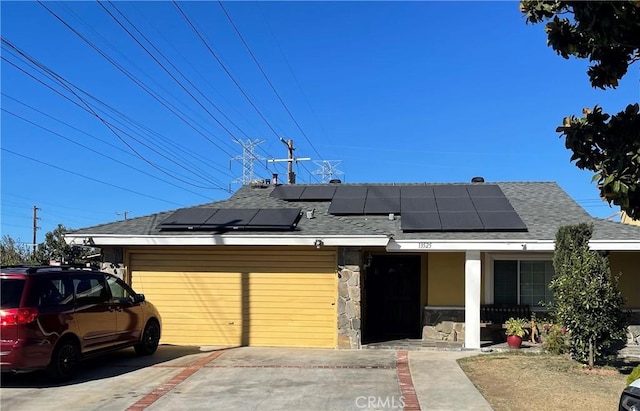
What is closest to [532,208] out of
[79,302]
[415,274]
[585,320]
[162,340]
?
[415,274]

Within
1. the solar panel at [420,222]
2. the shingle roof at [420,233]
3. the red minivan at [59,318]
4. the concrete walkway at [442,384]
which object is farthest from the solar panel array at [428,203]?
the red minivan at [59,318]

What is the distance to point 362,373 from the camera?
984cm

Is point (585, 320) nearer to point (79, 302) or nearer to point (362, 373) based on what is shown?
point (362, 373)

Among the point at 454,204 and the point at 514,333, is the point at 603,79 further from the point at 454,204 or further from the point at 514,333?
the point at 454,204

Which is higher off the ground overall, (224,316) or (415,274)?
(415,274)

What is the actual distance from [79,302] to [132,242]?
12.3ft

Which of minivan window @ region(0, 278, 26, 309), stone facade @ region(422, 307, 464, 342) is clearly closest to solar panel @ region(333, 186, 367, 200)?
stone facade @ region(422, 307, 464, 342)

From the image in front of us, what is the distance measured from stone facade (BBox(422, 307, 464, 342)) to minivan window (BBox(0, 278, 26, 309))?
907 centimetres

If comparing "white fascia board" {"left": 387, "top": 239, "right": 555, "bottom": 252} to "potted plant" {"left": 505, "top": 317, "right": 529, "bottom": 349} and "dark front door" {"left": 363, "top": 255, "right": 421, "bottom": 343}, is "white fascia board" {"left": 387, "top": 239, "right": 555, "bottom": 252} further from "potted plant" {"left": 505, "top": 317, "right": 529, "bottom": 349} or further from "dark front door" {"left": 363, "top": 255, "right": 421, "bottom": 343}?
"dark front door" {"left": 363, "top": 255, "right": 421, "bottom": 343}

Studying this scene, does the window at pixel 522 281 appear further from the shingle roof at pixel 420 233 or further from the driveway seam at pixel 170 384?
the driveway seam at pixel 170 384

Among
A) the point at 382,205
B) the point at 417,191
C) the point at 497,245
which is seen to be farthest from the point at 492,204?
the point at 382,205

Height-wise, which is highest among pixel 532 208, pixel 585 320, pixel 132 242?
pixel 532 208

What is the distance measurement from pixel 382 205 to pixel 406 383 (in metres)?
6.85

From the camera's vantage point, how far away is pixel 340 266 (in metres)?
12.9
